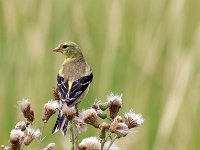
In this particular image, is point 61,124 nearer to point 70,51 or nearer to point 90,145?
point 90,145

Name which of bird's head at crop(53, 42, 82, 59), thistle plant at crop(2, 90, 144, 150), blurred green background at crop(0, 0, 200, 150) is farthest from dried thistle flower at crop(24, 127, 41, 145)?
blurred green background at crop(0, 0, 200, 150)

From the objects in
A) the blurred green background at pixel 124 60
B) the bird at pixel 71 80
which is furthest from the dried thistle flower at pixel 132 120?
the blurred green background at pixel 124 60

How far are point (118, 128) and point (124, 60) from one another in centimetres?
127

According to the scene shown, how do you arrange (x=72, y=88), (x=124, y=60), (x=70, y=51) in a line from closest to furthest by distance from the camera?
1. (x=72, y=88)
2. (x=70, y=51)
3. (x=124, y=60)

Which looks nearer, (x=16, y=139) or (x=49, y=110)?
(x=16, y=139)

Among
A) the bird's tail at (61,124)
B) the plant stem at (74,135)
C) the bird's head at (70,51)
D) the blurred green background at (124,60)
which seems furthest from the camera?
the blurred green background at (124,60)

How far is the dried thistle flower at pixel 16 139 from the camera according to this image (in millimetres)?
1287

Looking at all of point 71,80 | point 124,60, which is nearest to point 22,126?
point 71,80

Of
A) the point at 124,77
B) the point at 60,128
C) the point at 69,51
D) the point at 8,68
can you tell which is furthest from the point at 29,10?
the point at 60,128

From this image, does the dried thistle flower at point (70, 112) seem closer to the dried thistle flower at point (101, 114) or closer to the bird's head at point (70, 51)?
the dried thistle flower at point (101, 114)

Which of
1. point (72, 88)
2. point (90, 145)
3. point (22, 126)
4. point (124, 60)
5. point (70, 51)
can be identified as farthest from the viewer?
point (124, 60)

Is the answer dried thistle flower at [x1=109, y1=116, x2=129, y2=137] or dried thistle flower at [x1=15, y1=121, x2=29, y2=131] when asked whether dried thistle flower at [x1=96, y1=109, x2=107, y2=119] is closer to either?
dried thistle flower at [x1=109, y1=116, x2=129, y2=137]

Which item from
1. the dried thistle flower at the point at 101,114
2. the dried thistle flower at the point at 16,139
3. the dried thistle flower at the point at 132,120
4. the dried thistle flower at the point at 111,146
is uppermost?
the dried thistle flower at the point at 101,114

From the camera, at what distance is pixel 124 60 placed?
101 inches
